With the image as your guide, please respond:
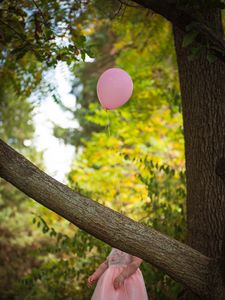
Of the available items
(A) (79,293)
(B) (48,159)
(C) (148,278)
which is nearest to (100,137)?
(B) (48,159)

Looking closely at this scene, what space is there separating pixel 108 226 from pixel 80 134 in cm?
977

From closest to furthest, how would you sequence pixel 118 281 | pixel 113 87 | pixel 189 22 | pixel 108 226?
pixel 108 226, pixel 189 22, pixel 118 281, pixel 113 87

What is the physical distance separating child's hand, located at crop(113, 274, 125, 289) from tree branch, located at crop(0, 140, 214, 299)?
1.59 feet

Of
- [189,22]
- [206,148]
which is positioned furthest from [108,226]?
[189,22]

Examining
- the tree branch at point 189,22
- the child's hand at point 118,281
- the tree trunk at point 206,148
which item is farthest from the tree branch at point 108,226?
the tree branch at point 189,22

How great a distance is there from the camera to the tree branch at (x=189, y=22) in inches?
113

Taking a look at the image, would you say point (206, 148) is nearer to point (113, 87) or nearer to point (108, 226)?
point (113, 87)

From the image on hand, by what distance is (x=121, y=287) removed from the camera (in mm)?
3285

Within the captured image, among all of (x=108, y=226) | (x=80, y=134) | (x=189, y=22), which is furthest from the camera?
(x=80, y=134)

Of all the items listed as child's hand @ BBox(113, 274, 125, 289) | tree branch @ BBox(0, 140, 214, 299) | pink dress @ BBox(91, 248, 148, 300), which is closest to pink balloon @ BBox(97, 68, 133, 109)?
tree branch @ BBox(0, 140, 214, 299)

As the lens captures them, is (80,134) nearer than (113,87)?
No

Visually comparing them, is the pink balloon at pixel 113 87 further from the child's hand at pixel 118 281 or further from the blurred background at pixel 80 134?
the child's hand at pixel 118 281

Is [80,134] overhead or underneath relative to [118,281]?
overhead

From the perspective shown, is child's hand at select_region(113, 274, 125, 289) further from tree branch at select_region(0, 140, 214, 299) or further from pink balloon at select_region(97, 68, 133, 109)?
pink balloon at select_region(97, 68, 133, 109)
